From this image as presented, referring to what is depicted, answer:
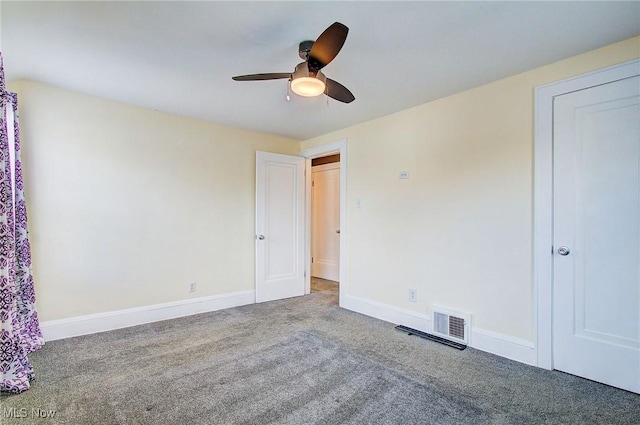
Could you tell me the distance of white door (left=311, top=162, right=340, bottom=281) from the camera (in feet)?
18.9

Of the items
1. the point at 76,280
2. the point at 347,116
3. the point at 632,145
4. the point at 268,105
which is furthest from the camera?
the point at 347,116

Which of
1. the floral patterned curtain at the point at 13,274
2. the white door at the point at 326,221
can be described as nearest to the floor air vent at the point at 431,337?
the white door at the point at 326,221

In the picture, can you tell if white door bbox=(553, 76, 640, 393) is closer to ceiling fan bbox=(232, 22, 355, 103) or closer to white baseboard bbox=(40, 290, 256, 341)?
ceiling fan bbox=(232, 22, 355, 103)

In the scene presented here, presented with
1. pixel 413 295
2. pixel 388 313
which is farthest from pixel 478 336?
pixel 388 313

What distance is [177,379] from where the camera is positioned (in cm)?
224

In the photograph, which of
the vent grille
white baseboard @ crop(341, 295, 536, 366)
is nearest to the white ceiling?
the vent grille

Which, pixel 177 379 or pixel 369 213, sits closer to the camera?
pixel 177 379

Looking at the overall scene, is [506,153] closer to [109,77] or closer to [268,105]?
[268,105]

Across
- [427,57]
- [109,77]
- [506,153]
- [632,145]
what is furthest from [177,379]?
[632,145]

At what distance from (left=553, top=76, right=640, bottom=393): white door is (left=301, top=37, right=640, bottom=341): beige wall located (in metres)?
0.20

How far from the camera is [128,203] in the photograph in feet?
10.9

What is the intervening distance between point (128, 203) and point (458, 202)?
134 inches

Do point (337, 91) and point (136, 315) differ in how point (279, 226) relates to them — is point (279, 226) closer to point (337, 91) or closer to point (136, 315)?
point (136, 315)

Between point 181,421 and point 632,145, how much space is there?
3.37 meters
